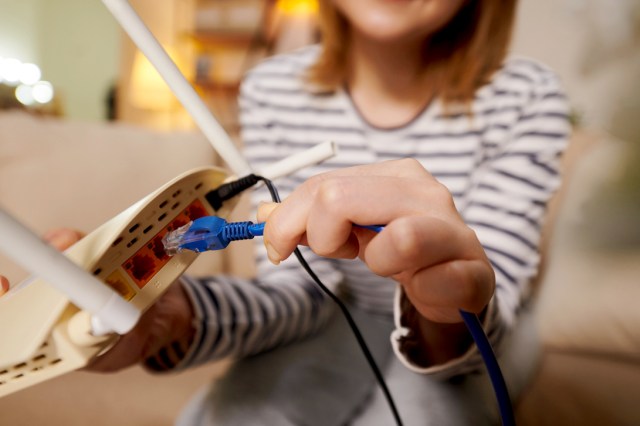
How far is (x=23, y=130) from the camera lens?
806mm

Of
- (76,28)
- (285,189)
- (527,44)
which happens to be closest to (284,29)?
(76,28)

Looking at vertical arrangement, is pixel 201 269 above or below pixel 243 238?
below

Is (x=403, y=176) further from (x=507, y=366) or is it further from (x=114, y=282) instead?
(x=507, y=366)

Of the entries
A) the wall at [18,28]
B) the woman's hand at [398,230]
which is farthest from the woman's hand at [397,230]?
the wall at [18,28]

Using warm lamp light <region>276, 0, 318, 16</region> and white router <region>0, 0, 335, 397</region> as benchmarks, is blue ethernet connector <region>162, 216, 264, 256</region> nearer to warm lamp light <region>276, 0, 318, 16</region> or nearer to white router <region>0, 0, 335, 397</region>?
white router <region>0, 0, 335, 397</region>

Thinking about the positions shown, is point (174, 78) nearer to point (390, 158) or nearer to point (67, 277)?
point (67, 277)

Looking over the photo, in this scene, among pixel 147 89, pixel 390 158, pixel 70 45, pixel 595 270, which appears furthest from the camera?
pixel 147 89

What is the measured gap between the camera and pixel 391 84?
1.99 ft

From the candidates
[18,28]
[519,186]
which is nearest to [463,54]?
[519,186]

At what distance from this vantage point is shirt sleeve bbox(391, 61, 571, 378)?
0.46 metres

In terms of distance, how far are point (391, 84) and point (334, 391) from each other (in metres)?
0.42

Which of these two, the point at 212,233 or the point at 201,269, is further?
the point at 201,269

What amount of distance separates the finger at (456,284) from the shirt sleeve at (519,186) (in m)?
0.20

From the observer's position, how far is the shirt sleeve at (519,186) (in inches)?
18.3
